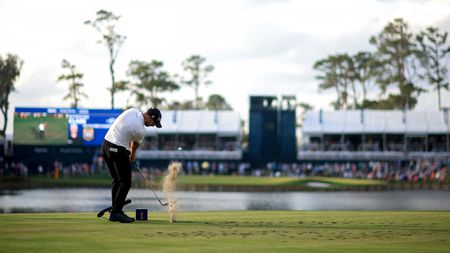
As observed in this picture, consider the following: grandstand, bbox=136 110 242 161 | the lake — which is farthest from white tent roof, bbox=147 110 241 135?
the lake

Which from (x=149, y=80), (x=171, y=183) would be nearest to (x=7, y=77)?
(x=149, y=80)

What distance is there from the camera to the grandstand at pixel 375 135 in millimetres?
75000

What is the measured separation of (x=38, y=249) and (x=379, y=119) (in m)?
70.2

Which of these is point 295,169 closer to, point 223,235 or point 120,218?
point 120,218

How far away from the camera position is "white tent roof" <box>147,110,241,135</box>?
3105 inches

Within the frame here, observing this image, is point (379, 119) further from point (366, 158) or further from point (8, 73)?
point (8, 73)

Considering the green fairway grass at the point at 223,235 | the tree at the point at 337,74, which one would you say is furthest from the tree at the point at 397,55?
→ the green fairway grass at the point at 223,235

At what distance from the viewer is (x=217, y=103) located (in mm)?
111500

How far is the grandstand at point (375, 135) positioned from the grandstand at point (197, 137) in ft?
23.2

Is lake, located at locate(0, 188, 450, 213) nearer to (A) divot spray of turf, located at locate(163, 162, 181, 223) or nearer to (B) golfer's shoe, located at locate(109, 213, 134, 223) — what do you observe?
(A) divot spray of turf, located at locate(163, 162, 181, 223)

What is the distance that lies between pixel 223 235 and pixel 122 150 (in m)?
3.10

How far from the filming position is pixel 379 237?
1155cm

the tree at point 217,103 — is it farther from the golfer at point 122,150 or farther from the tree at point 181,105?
the golfer at point 122,150

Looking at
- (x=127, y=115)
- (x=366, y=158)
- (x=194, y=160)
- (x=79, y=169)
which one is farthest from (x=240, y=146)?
(x=127, y=115)
